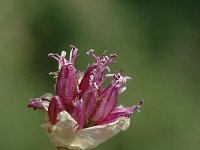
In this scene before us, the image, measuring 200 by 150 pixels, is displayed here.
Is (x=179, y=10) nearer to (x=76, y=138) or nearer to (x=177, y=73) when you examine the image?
(x=177, y=73)

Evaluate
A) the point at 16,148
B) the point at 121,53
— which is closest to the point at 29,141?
the point at 16,148

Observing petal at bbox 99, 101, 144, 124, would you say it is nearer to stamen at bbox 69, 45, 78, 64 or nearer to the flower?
the flower

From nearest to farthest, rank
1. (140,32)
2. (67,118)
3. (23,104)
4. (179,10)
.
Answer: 1. (67,118)
2. (23,104)
3. (140,32)
4. (179,10)

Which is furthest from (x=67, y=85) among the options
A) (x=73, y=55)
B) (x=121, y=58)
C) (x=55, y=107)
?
(x=121, y=58)

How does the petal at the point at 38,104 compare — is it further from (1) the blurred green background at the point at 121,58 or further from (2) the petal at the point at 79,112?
(1) the blurred green background at the point at 121,58

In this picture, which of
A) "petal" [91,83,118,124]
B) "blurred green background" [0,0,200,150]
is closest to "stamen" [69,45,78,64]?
"petal" [91,83,118,124]

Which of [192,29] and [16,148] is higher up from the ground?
[192,29]
